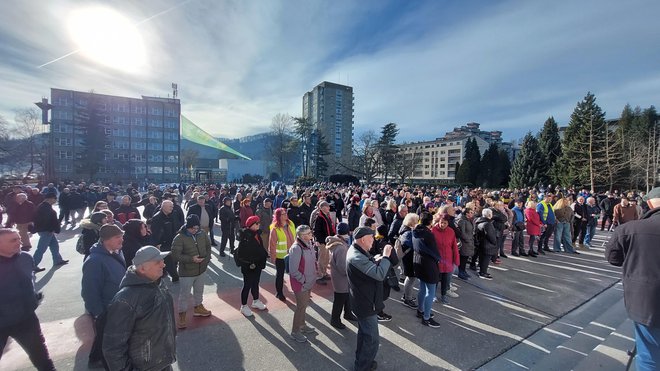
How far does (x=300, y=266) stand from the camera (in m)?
4.34

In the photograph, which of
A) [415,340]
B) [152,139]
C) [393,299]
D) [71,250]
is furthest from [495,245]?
[152,139]

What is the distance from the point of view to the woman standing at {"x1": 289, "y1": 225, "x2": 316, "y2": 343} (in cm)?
419

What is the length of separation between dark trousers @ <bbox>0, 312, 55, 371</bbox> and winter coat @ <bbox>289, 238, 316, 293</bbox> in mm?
2819

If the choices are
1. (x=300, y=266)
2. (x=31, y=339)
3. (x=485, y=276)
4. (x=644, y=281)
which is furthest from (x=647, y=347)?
(x=31, y=339)

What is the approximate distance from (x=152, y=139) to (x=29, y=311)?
76458 millimetres

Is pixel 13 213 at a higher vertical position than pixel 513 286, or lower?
higher

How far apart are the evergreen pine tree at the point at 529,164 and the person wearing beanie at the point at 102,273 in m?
45.8

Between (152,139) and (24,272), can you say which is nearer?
(24,272)

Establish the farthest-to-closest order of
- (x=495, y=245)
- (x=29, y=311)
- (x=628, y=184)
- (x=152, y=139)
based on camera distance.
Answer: (x=152, y=139)
(x=628, y=184)
(x=495, y=245)
(x=29, y=311)

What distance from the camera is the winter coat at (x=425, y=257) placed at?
4.49 metres

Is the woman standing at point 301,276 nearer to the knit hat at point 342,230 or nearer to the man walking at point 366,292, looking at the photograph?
the knit hat at point 342,230

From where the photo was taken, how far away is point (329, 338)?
4250mm

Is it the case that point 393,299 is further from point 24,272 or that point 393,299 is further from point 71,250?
point 71,250

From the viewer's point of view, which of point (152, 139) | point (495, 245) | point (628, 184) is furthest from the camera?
point (152, 139)
